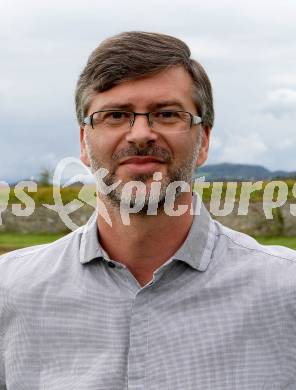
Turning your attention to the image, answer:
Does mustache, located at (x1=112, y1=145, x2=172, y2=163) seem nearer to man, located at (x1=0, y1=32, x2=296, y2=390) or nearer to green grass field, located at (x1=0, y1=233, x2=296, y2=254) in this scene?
man, located at (x1=0, y1=32, x2=296, y2=390)

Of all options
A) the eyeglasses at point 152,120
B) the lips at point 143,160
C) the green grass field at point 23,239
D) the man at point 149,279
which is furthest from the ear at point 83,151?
the green grass field at point 23,239

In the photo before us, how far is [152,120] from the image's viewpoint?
8.70ft

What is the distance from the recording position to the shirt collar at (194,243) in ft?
8.95

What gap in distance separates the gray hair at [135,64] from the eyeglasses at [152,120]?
100 mm

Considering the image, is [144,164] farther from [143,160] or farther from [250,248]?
[250,248]

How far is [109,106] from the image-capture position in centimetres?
270

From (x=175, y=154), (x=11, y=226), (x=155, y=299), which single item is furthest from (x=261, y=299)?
(x=11, y=226)

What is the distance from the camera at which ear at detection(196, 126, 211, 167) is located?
2.92 metres

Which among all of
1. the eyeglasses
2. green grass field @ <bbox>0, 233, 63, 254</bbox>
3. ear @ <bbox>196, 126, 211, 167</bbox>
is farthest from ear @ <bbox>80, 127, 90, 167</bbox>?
green grass field @ <bbox>0, 233, 63, 254</bbox>

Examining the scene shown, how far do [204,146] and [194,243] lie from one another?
1.33 ft

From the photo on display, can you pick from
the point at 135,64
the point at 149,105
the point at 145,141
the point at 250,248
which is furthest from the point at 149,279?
the point at 135,64

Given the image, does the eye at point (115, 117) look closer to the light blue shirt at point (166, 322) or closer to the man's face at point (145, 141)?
the man's face at point (145, 141)

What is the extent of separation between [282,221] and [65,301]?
55.5 ft

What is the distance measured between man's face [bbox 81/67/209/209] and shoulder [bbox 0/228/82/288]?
36 centimetres
